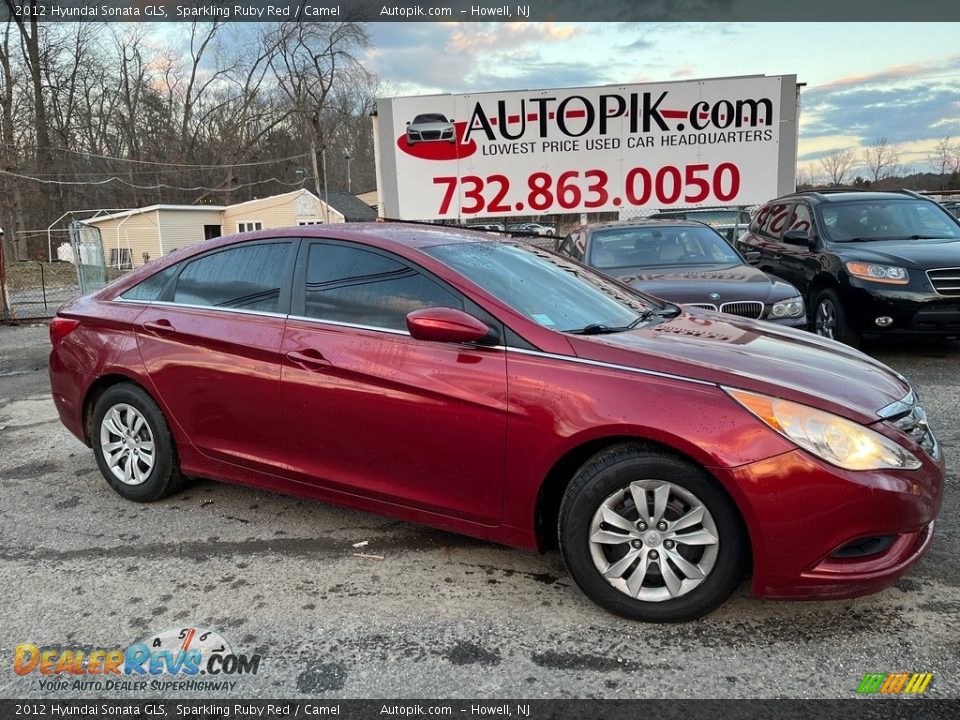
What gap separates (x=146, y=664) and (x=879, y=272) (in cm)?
689

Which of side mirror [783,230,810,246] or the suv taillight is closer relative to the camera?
the suv taillight

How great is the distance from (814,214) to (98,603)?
7.81 meters

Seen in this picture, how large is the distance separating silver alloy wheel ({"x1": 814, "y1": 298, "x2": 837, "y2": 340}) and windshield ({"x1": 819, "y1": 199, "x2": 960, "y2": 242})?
2.51ft

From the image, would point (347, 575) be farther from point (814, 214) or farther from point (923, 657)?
point (814, 214)

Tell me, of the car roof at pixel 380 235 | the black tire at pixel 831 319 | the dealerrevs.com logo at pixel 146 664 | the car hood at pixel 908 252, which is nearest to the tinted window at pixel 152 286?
the car roof at pixel 380 235

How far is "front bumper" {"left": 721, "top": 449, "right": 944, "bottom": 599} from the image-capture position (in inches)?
95.9

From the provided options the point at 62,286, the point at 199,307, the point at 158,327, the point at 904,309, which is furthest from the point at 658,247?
the point at 62,286

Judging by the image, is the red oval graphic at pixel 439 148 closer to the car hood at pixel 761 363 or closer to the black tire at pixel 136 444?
the black tire at pixel 136 444

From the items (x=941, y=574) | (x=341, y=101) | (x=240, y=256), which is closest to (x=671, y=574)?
(x=941, y=574)

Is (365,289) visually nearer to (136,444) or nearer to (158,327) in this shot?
(158,327)

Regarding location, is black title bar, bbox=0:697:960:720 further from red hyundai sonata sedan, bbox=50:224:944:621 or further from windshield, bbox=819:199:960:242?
windshield, bbox=819:199:960:242

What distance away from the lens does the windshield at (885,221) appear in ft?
25.0

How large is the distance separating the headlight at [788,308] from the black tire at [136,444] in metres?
4.82

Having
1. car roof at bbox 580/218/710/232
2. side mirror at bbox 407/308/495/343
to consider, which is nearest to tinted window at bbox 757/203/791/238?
car roof at bbox 580/218/710/232
